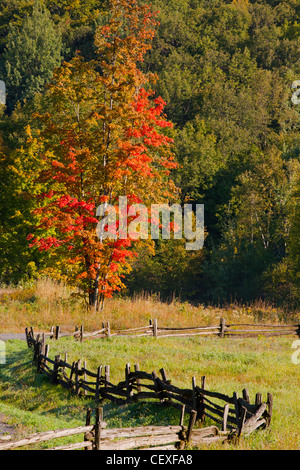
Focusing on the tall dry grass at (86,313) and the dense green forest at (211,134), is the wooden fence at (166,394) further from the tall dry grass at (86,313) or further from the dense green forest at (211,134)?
the dense green forest at (211,134)

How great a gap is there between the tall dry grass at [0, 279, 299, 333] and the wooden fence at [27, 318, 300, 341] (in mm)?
1063

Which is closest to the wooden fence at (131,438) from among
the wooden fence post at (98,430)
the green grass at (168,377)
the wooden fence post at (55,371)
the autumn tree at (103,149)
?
the wooden fence post at (98,430)

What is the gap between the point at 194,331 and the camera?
21297 mm

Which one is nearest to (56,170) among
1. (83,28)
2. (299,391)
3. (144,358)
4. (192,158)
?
(144,358)

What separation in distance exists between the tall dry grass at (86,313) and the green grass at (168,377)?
2663 mm

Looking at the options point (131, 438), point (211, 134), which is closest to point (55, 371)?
point (131, 438)

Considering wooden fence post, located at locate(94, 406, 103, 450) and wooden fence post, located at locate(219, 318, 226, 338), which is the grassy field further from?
wooden fence post, located at locate(94, 406, 103, 450)

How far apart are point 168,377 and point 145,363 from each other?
140cm

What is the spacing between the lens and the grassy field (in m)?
10.4

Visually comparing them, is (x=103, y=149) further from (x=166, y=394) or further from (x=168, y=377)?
(x=166, y=394)

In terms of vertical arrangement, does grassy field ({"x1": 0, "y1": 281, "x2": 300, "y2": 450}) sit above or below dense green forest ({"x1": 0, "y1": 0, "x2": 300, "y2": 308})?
below

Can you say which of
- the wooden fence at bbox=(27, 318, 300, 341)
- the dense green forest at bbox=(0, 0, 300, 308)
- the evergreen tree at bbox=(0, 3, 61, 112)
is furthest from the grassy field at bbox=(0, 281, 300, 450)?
the evergreen tree at bbox=(0, 3, 61, 112)

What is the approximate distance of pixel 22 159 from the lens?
35.5 meters

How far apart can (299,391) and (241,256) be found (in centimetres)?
3481
